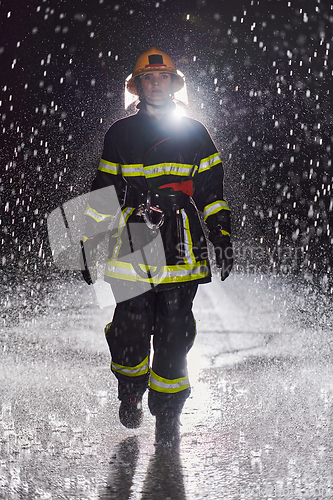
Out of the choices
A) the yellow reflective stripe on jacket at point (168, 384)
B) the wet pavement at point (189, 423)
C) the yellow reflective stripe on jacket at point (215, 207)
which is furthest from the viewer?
the yellow reflective stripe on jacket at point (215, 207)

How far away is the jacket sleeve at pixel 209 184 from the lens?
2447 millimetres

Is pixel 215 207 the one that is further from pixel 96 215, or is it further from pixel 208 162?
pixel 96 215

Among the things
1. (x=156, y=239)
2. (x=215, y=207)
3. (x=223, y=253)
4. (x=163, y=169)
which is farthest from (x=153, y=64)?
(x=223, y=253)

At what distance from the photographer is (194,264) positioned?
241 centimetres

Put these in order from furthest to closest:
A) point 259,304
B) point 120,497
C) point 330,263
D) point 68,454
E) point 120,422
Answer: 1. point 330,263
2. point 259,304
3. point 120,422
4. point 68,454
5. point 120,497

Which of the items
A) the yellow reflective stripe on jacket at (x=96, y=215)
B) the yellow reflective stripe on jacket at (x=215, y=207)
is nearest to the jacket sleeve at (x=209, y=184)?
the yellow reflective stripe on jacket at (x=215, y=207)

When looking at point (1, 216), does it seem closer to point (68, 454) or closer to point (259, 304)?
point (259, 304)

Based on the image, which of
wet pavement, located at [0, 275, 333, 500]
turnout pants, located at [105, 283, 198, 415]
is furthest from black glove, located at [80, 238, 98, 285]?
wet pavement, located at [0, 275, 333, 500]

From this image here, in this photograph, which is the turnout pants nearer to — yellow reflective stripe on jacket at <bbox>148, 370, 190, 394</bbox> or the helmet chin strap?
yellow reflective stripe on jacket at <bbox>148, 370, 190, 394</bbox>

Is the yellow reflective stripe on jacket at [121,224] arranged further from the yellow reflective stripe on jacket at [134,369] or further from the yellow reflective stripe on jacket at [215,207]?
the yellow reflective stripe on jacket at [134,369]

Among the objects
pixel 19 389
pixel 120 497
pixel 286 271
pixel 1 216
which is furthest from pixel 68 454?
pixel 1 216

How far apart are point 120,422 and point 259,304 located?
3.56 m

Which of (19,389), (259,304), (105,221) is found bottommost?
(259,304)

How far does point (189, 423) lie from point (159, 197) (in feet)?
3.55
